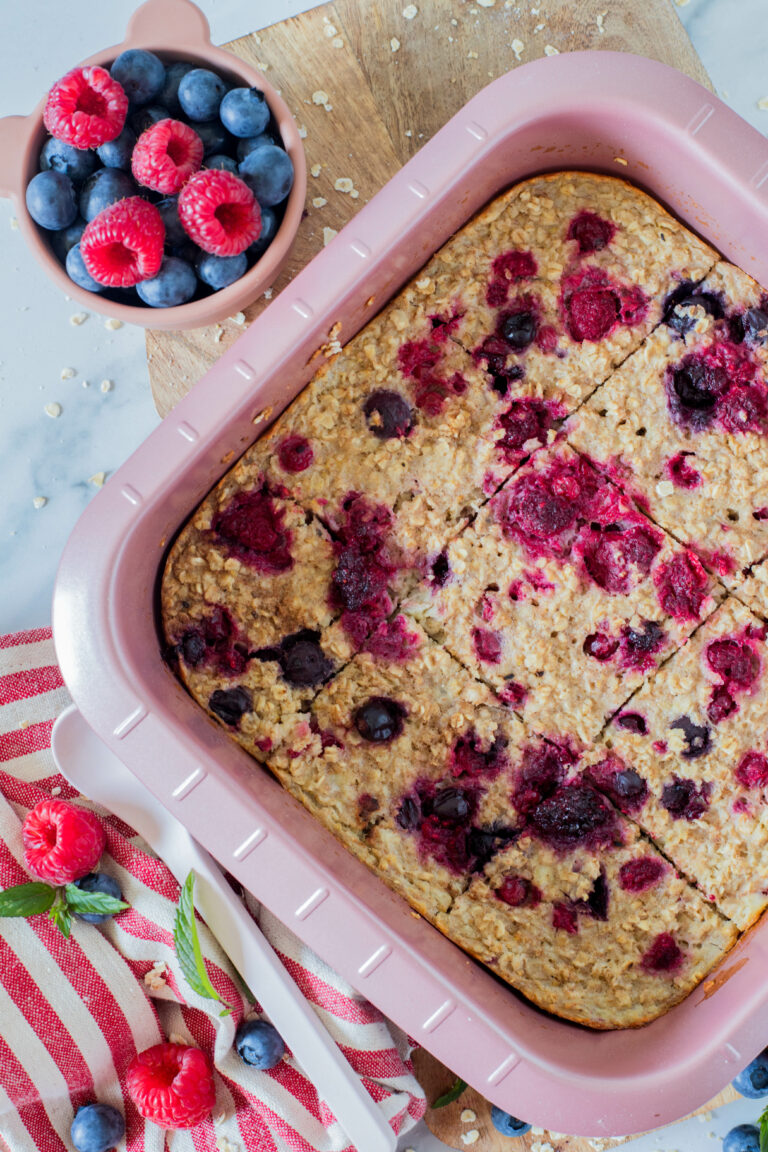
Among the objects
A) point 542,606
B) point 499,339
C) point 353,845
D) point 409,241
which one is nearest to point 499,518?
point 542,606

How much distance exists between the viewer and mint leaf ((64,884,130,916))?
2254 millimetres

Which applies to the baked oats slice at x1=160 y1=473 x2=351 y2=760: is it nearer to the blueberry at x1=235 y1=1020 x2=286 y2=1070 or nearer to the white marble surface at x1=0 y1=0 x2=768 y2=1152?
the white marble surface at x1=0 y1=0 x2=768 y2=1152

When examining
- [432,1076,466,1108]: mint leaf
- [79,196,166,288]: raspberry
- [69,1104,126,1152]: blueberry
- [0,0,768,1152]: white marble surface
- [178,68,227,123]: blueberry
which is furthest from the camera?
[0,0,768,1152]: white marble surface

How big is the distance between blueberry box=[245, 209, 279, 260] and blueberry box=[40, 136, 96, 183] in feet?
1.16

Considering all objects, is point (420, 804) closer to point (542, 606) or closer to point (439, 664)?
point (439, 664)

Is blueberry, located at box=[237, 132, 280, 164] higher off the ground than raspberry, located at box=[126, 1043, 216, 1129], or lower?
higher

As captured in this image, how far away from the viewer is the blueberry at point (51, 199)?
6.77 feet

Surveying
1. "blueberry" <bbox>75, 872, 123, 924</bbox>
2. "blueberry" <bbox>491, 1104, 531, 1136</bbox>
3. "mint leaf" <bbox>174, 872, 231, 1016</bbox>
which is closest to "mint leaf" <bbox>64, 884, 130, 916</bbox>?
"blueberry" <bbox>75, 872, 123, 924</bbox>

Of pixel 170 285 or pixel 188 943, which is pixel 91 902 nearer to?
pixel 188 943

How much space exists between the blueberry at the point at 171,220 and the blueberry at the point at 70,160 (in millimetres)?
163

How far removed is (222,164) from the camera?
6.83 ft

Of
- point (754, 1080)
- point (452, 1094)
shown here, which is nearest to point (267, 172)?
point (452, 1094)

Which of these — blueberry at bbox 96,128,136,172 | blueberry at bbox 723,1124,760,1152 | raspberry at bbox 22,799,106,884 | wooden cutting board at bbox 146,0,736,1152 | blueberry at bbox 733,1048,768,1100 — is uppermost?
wooden cutting board at bbox 146,0,736,1152

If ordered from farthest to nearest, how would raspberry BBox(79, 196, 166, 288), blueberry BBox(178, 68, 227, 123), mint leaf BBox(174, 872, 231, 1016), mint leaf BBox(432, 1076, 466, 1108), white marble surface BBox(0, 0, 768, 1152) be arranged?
white marble surface BBox(0, 0, 768, 1152) → mint leaf BBox(432, 1076, 466, 1108) → mint leaf BBox(174, 872, 231, 1016) → blueberry BBox(178, 68, 227, 123) → raspberry BBox(79, 196, 166, 288)
